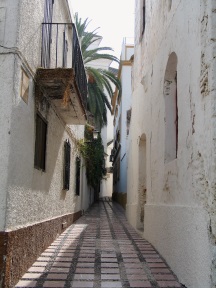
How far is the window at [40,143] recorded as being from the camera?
6031 millimetres

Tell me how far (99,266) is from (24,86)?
293 centimetres

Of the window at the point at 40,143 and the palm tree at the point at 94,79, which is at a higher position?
the palm tree at the point at 94,79

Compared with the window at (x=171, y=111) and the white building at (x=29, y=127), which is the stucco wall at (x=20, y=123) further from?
the window at (x=171, y=111)

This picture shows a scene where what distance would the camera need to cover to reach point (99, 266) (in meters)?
5.56

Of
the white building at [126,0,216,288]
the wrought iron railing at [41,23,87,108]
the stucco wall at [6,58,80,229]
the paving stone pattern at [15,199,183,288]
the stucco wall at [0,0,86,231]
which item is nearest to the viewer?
the white building at [126,0,216,288]

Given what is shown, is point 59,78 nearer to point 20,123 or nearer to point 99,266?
point 20,123

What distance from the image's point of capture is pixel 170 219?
5.86m

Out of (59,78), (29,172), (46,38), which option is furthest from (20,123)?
(46,38)

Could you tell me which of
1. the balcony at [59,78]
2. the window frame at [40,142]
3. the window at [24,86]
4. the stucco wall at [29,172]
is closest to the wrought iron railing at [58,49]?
the balcony at [59,78]

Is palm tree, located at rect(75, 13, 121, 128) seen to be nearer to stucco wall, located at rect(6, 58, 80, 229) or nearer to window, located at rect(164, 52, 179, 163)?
stucco wall, located at rect(6, 58, 80, 229)

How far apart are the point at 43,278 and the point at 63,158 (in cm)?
455

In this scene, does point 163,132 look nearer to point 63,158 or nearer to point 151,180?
point 151,180

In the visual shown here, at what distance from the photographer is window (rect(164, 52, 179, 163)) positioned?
21.6ft

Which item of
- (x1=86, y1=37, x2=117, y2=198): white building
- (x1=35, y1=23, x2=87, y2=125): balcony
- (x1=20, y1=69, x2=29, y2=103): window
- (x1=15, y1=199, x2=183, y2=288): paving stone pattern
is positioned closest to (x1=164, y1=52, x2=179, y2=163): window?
(x1=35, y1=23, x2=87, y2=125): balcony
